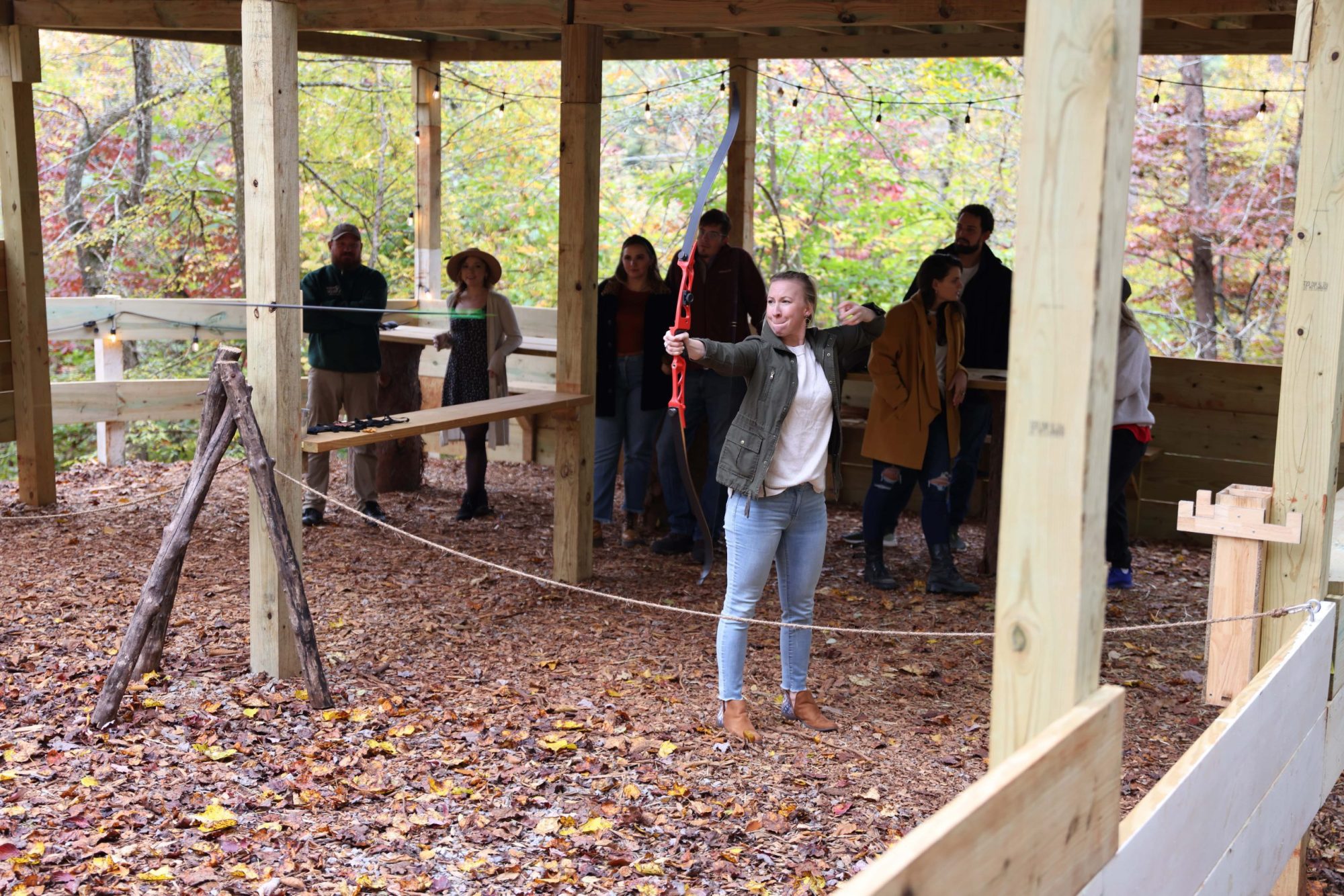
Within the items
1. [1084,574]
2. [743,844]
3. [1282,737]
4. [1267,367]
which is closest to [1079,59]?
[1084,574]

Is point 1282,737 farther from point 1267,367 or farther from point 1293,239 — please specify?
point 1267,367

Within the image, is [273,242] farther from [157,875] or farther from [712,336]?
[712,336]

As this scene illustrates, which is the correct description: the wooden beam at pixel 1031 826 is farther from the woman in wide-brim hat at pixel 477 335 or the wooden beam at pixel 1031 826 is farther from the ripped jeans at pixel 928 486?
the woman in wide-brim hat at pixel 477 335

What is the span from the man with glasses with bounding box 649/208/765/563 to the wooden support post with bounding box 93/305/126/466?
4.41 m

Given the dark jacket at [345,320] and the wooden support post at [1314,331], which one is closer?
the wooden support post at [1314,331]

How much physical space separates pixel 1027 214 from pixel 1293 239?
2.16 meters

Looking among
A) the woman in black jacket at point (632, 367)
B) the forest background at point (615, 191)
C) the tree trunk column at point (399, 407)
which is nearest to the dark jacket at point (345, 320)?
the tree trunk column at point (399, 407)

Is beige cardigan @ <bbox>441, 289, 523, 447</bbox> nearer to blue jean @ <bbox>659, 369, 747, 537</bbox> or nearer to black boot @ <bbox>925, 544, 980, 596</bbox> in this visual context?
blue jean @ <bbox>659, 369, 747, 537</bbox>

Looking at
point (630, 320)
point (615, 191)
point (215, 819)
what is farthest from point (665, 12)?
point (615, 191)

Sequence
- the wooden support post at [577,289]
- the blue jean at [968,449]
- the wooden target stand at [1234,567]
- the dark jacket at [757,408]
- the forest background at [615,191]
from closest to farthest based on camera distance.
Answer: the wooden target stand at [1234,567]
the dark jacket at [757,408]
the wooden support post at [577,289]
the blue jean at [968,449]
the forest background at [615,191]

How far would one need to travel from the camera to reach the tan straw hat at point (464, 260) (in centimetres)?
704

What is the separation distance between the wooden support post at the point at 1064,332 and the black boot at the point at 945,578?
4.37 meters

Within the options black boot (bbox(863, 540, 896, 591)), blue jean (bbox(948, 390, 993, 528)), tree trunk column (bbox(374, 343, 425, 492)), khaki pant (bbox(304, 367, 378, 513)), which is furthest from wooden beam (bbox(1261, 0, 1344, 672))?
tree trunk column (bbox(374, 343, 425, 492))

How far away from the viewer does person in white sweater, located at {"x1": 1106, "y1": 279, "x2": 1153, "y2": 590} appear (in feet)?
19.2
